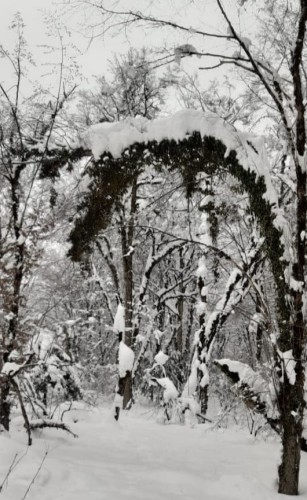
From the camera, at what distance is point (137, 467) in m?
4.43

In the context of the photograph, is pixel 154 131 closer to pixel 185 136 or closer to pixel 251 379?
pixel 185 136

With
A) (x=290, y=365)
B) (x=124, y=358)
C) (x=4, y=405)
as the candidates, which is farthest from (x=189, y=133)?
(x=124, y=358)

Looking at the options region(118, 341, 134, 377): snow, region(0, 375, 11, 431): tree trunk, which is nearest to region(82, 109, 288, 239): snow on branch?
region(0, 375, 11, 431): tree trunk

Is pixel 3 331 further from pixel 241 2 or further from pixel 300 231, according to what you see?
pixel 241 2

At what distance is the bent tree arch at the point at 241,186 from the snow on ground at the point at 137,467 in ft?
2.15

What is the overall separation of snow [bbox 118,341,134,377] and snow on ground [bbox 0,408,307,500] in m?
1.67

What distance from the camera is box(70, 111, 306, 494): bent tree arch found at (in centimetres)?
380

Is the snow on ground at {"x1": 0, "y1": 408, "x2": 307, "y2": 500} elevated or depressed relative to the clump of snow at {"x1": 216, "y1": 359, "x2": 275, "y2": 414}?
depressed

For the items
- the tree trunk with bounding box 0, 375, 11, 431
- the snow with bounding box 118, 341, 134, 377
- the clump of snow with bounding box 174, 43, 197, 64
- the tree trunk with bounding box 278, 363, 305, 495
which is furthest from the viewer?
the snow with bounding box 118, 341, 134, 377

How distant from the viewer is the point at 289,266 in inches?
158

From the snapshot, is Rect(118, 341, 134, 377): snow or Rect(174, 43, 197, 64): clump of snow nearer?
Rect(174, 43, 197, 64): clump of snow

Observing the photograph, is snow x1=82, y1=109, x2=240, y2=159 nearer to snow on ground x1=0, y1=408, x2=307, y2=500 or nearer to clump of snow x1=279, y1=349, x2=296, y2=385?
clump of snow x1=279, y1=349, x2=296, y2=385

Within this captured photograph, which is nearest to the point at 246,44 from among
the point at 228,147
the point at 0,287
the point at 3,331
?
the point at 228,147

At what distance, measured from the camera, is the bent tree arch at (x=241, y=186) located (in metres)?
3.80
